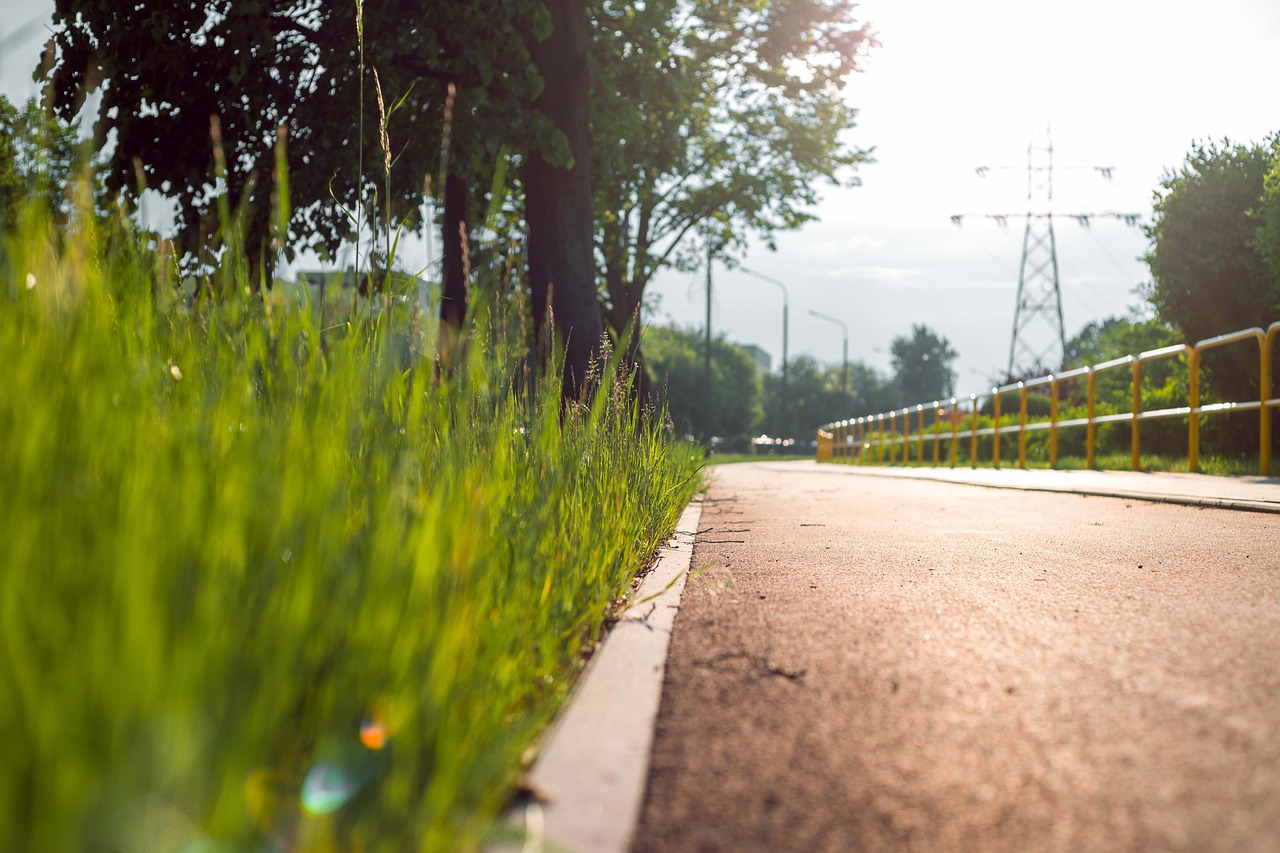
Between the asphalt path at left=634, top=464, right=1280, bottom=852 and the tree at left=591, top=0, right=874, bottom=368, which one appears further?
the tree at left=591, top=0, right=874, bottom=368

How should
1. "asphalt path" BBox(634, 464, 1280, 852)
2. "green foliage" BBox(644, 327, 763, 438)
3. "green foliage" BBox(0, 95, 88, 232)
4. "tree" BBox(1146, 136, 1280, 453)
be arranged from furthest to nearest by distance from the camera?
"green foliage" BBox(644, 327, 763, 438) < "tree" BBox(1146, 136, 1280, 453) < "green foliage" BBox(0, 95, 88, 232) < "asphalt path" BBox(634, 464, 1280, 852)

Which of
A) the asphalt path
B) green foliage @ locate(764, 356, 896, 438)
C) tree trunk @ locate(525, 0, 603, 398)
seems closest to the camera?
the asphalt path

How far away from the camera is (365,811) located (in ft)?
5.10

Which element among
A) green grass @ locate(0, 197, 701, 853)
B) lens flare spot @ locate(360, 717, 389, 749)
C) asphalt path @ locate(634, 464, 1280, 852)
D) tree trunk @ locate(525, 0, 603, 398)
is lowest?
asphalt path @ locate(634, 464, 1280, 852)

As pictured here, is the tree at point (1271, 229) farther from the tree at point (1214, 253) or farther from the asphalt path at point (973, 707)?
the asphalt path at point (973, 707)

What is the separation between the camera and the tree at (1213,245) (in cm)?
1805

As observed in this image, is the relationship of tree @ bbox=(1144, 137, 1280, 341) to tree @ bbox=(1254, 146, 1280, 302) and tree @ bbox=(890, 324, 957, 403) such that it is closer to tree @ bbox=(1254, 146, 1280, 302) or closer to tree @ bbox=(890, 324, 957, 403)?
tree @ bbox=(1254, 146, 1280, 302)

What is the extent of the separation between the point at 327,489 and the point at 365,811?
1.87 ft

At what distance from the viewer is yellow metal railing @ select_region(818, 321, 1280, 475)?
10.3 meters

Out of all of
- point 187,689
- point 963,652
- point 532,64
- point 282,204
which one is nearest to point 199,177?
point 532,64

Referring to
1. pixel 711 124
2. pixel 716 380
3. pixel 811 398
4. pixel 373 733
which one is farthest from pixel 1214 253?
pixel 811 398

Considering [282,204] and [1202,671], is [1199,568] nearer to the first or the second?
[1202,671]

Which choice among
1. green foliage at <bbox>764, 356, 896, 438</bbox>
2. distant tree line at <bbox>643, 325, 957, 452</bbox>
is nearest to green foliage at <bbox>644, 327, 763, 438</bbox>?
distant tree line at <bbox>643, 325, 957, 452</bbox>

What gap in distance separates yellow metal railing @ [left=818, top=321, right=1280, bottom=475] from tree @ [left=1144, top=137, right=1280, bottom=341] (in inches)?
35.2
